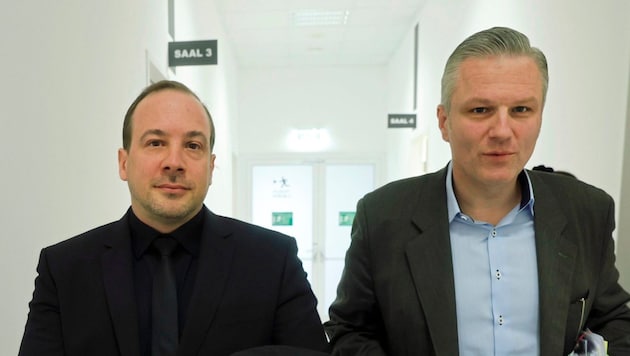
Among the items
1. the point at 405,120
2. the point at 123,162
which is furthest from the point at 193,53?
the point at 405,120

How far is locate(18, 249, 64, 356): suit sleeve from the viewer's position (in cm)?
104

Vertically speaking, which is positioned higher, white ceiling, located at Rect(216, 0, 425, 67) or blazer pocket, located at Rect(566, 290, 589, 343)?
white ceiling, located at Rect(216, 0, 425, 67)

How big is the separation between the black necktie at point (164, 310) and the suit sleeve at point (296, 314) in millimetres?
293

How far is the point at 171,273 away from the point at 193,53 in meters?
2.40

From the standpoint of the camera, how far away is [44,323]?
108 centimetres

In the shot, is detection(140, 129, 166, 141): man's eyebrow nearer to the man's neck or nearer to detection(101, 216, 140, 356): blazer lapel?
detection(101, 216, 140, 356): blazer lapel

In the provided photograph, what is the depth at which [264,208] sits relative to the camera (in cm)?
782

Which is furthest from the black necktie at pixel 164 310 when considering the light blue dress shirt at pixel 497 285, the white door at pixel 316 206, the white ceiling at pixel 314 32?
the white door at pixel 316 206

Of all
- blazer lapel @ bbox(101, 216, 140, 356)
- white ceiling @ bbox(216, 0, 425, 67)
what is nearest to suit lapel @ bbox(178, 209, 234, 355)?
blazer lapel @ bbox(101, 216, 140, 356)

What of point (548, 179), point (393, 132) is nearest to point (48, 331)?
point (548, 179)

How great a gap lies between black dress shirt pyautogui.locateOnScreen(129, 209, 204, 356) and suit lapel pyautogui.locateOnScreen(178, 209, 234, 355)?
0.03 m

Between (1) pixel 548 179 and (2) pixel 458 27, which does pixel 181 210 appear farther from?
(2) pixel 458 27

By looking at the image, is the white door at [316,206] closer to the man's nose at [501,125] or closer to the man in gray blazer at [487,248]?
the man in gray blazer at [487,248]

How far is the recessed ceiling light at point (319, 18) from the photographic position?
5.43 m
